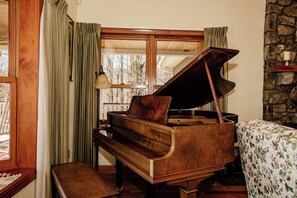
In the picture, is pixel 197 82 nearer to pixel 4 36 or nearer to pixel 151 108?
pixel 151 108

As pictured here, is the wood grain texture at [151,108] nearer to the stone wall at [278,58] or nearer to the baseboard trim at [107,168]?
the baseboard trim at [107,168]

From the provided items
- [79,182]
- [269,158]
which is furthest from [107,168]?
[269,158]

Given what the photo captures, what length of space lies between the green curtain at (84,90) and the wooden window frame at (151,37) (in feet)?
1.19

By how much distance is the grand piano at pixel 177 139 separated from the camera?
59.2 inches

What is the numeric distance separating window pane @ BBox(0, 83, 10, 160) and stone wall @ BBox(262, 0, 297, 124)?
3726mm

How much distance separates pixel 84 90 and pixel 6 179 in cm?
176

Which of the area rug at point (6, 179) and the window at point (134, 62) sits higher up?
the window at point (134, 62)

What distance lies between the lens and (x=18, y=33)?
197 cm

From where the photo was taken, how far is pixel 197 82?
2.26m

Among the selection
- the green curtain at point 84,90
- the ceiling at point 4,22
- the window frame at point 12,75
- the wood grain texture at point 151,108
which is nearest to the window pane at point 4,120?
the window frame at point 12,75

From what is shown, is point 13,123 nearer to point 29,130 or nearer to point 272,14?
point 29,130

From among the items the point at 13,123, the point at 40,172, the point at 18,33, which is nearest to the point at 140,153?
the point at 40,172

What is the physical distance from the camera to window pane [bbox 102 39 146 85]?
3.69m

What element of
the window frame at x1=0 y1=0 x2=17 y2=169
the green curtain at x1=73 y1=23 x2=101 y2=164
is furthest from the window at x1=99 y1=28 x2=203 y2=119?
the window frame at x1=0 y1=0 x2=17 y2=169
